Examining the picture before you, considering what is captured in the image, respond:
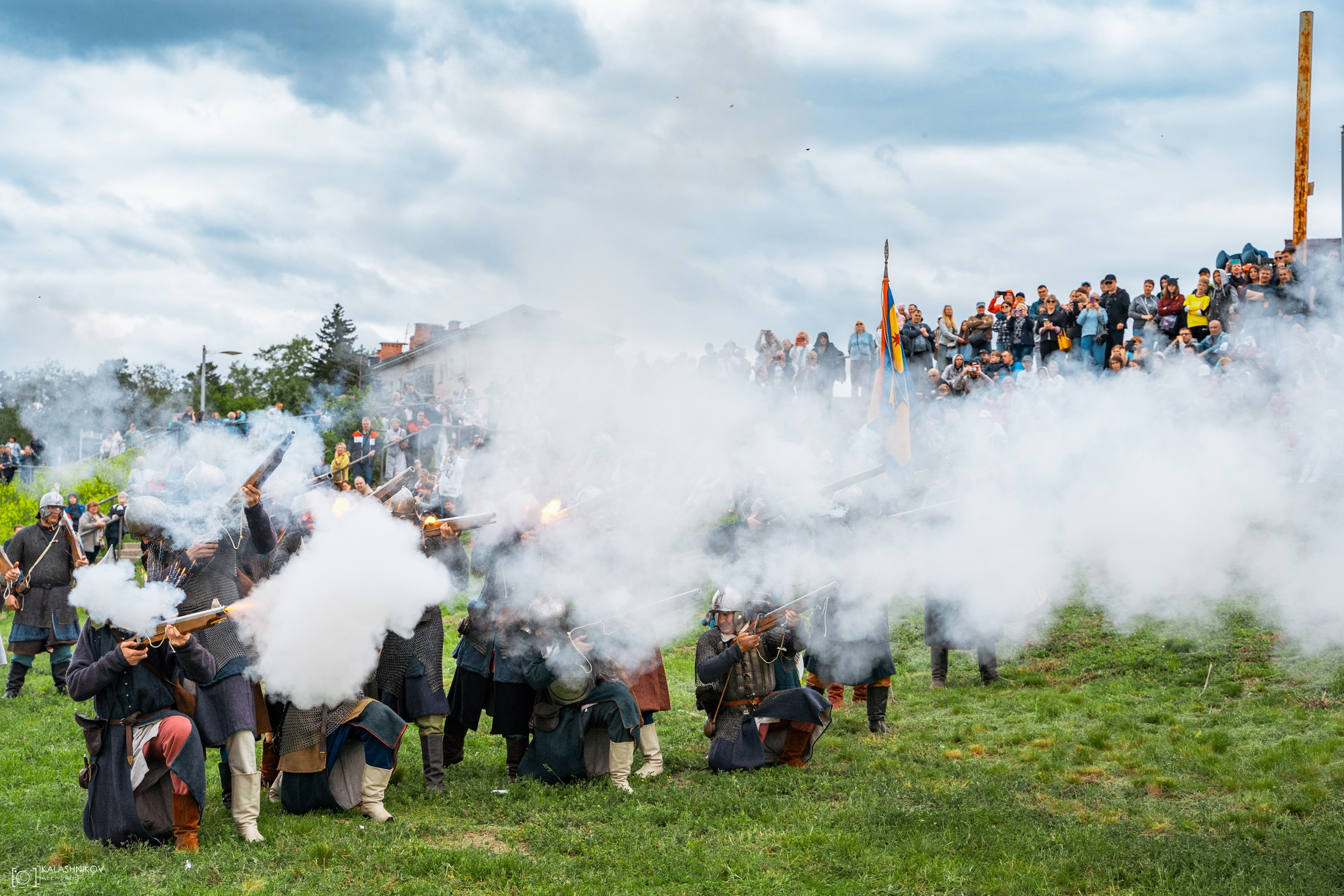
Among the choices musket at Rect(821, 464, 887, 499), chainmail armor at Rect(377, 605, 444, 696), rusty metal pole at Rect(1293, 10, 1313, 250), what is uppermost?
rusty metal pole at Rect(1293, 10, 1313, 250)

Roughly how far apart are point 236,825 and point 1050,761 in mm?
6655

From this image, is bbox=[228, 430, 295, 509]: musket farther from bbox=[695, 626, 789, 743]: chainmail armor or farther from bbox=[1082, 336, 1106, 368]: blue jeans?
bbox=[1082, 336, 1106, 368]: blue jeans

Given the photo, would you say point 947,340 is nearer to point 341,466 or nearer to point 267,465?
point 341,466

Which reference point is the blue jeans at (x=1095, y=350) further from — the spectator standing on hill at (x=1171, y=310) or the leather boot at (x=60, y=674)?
the leather boot at (x=60, y=674)

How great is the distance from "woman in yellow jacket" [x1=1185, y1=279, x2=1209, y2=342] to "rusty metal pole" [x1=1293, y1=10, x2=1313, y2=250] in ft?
4.92

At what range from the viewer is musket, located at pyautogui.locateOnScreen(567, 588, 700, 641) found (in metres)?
9.09

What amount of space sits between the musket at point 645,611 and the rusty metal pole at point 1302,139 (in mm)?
7695

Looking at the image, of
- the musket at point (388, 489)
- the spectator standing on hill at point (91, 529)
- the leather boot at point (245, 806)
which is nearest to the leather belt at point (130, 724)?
the leather boot at point (245, 806)

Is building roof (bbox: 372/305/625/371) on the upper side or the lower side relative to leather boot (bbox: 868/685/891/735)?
upper

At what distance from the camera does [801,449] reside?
13.1 metres

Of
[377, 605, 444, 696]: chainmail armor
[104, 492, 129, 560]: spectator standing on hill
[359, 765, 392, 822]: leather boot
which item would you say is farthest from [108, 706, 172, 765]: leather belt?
[104, 492, 129, 560]: spectator standing on hill

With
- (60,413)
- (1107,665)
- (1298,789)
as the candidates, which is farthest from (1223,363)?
(60,413)

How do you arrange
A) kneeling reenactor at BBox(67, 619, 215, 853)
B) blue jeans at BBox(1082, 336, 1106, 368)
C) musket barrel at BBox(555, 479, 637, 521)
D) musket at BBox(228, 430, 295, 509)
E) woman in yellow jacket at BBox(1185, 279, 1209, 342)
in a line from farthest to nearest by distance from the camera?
blue jeans at BBox(1082, 336, 1106, 368) → woman in yellow jacket at BBox(1185, 279, 1209, 342) → musket barrel at BBox(555, 479, 637, 521) → musket at BBox(228, 430, 295, 509) → kneeling reenactor at BBox(67, 619, 215, 853)

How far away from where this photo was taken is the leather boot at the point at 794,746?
31.0ft
